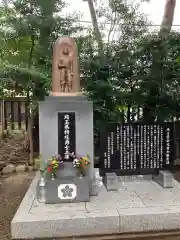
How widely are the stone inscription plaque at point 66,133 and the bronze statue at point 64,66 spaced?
46cm

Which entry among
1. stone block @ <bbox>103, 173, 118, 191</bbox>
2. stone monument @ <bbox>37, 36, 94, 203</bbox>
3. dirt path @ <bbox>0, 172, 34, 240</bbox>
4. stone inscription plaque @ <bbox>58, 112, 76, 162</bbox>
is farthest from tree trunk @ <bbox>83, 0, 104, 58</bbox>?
dirt path @ <bbox>0, 172, 34, 240</bbox>

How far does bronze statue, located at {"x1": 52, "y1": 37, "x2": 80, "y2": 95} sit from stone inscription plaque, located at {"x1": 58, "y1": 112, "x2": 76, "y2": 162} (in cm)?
46

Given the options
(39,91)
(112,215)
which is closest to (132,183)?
(112,215)

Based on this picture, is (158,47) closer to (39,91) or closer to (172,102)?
(172,102)

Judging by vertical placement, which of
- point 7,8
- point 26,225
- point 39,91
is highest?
point 7,8

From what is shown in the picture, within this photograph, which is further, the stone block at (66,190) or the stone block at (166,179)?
the stone block at (166,179)

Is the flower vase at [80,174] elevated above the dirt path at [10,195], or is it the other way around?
the flower vase at [80,174]

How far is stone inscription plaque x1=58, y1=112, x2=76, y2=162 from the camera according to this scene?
4172 millimetres

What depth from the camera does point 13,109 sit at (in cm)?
872

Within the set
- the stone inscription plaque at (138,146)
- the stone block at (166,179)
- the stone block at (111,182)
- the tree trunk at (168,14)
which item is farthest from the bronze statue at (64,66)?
the tree trunk at (168,14)

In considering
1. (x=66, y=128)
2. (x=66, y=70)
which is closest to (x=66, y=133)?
(x=66, y=128)

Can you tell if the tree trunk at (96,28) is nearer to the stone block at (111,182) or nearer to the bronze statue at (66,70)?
the bronze statue at (66,70)

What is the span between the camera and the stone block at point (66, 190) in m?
3.85

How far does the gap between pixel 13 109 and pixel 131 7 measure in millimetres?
4827
